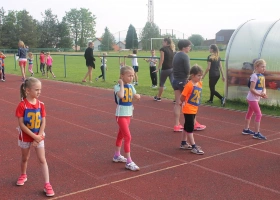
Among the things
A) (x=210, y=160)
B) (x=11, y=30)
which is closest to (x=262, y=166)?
(x=210, y=160)

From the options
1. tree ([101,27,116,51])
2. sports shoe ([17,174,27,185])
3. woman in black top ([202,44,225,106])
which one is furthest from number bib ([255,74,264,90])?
tree ([101,27,116,51])

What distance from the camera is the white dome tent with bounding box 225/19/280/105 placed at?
10578 millimetres

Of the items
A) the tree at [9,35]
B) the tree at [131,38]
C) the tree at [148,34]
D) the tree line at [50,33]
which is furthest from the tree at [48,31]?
the tree at [148,34]

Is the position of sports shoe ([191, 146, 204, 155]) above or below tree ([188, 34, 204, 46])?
below

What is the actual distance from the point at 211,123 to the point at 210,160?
2926 millimetres

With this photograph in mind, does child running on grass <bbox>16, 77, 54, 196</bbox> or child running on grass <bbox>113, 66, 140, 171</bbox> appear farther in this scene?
child running on grass <bbox>113, 66, 140, 171</bbox>

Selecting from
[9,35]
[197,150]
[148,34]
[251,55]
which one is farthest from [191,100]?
[9,35]

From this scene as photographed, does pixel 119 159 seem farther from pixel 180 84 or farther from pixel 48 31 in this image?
pixel 48 31

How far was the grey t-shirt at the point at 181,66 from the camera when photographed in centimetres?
798

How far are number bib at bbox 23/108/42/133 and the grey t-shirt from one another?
4.12 m

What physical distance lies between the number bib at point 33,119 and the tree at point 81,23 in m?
113

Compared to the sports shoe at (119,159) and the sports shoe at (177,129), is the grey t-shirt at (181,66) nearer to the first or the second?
the sports shoe at (177,129)

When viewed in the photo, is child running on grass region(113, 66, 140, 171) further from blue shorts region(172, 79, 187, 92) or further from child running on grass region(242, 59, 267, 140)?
child running on grass region(242, 59, 267, 140)

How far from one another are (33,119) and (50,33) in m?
98.4
